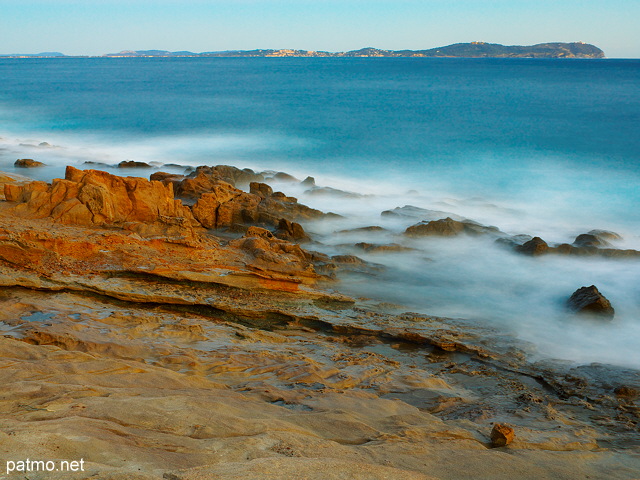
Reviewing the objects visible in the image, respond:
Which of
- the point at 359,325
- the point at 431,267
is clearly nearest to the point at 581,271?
the point at 431,267

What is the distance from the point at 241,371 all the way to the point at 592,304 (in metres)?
7.36

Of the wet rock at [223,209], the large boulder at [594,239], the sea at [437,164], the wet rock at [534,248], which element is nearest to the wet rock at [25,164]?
the sea at [437,164]

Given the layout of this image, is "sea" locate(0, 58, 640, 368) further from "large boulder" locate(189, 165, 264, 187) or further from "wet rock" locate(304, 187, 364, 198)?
"large boulder" locate(189, 165, 264, 187)

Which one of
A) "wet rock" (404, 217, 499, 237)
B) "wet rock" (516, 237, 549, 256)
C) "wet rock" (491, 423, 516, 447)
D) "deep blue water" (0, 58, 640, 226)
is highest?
"deep blue water" (0, 58, 640, 226)

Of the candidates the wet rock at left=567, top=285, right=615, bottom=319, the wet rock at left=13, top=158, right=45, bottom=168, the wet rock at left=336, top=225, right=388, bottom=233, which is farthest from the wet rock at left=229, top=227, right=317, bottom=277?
the wet rock at left=13, top=158, right=45, bottom=168

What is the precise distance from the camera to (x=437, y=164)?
29.5 metres

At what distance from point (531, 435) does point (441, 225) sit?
10.4 meters

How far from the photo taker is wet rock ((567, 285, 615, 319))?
1125cm

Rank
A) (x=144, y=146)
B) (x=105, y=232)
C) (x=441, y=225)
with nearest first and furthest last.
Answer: (x=105, y=232), (x=441, y=225), (x=144, y=146)

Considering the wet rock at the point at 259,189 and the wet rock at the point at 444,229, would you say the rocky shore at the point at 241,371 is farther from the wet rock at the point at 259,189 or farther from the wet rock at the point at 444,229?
the wet rock at the point at 259,189

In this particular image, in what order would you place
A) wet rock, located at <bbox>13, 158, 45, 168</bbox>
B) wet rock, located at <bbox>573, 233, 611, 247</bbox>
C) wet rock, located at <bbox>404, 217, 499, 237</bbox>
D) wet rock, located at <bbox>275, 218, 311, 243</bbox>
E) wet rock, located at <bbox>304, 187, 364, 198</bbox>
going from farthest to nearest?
wet rock, located at <bbox>13, 158, 45, 168</bbox> → wet rock, located at <bbox>304, 187, 364, 198</bbox> → wet rock, located at <bbox>404, 217, 499, 237</bbox> → wet rock, located at <bbox>573, 233, 611, 247</bbox> → wet rock, located at <bbox>275, 218, 311, 243</bbox>

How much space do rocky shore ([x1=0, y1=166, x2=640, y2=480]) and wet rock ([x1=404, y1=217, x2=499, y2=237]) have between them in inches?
106

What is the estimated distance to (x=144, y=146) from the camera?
3353cm

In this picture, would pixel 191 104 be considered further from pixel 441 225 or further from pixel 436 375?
pixel 436 375
